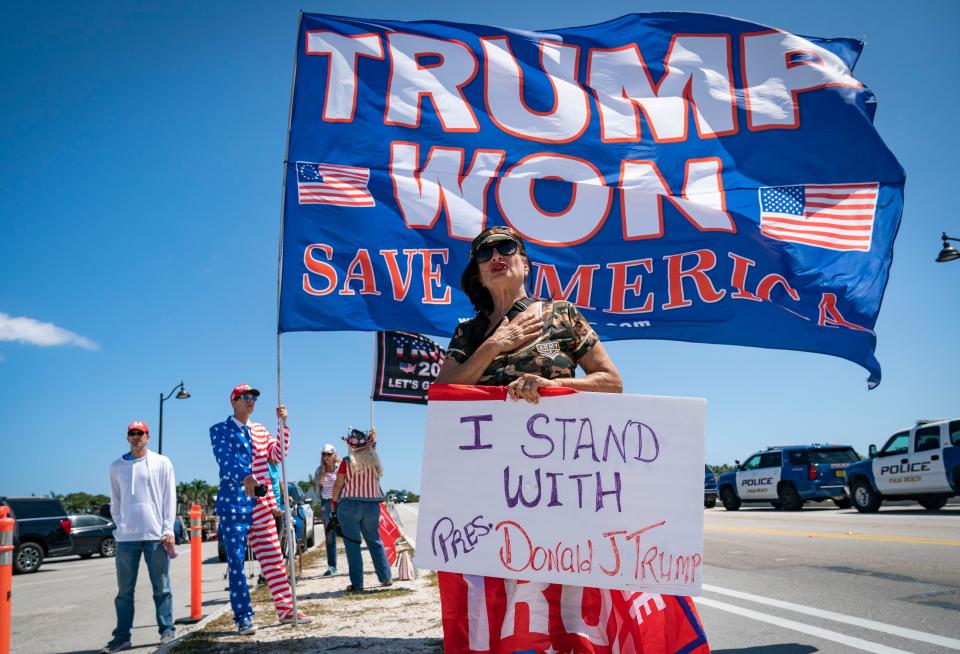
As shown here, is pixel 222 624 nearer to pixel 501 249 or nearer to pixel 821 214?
pixel 501 249

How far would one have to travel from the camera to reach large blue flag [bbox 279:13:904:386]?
18.4ft

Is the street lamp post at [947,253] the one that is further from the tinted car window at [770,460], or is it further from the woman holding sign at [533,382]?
the woman holding sign at [533,382]

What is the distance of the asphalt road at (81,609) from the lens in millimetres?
6925

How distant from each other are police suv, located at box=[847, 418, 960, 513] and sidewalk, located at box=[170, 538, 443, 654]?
13130 millimetres

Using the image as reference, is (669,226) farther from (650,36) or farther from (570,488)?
(570,488)

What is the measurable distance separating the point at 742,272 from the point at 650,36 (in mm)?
2482

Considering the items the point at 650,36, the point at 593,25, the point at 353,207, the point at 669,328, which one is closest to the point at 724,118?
the point at 650,36

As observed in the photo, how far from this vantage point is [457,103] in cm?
616

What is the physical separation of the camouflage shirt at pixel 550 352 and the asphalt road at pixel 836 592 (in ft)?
9.38

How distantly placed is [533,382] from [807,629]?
3821 mm

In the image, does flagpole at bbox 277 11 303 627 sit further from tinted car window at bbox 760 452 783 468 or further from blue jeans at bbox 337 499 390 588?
tinted car window at bbox 760 452 783 468

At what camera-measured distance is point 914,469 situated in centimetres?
1625

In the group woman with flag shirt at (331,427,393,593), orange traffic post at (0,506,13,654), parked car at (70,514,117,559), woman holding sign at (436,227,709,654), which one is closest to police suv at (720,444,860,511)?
woman with flag shirt at (331,427,393,593)

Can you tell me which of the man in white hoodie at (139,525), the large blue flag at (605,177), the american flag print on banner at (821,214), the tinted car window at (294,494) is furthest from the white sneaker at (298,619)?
the tinted car window at (294,494)
